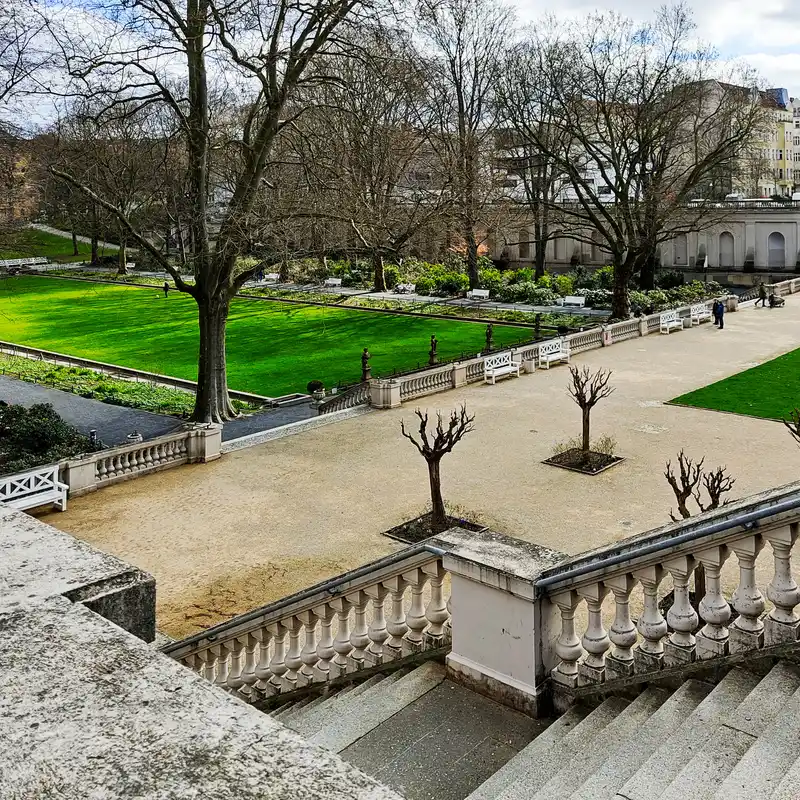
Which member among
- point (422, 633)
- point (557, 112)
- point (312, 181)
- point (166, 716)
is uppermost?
point (557, 112)

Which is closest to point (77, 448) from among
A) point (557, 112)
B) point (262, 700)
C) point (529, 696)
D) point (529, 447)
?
point (529, 447)

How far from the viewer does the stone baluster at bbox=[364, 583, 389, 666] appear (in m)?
6.36

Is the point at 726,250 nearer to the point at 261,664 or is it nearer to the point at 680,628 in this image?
the point at 261,664

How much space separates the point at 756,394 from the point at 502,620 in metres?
20.9

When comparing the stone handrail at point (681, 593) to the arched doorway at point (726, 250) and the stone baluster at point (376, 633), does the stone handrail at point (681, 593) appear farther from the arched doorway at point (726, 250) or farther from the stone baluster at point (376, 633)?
the arched doorway at point (726, 250)

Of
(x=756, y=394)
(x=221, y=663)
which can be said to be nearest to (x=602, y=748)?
(x=221, y=663)

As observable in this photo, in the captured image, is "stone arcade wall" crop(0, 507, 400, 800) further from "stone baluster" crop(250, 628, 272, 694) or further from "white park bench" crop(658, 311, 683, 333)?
"white park bench" crop(658, 311, 683, 333)

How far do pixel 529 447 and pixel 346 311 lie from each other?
2760 cm

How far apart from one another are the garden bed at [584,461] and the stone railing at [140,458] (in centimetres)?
741

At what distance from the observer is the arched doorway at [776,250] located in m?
58.7

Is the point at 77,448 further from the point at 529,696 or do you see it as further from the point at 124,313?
the point at 124,313

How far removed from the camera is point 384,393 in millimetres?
23594

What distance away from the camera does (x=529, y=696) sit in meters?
5.21

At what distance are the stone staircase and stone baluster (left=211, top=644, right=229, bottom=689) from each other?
1779mm
